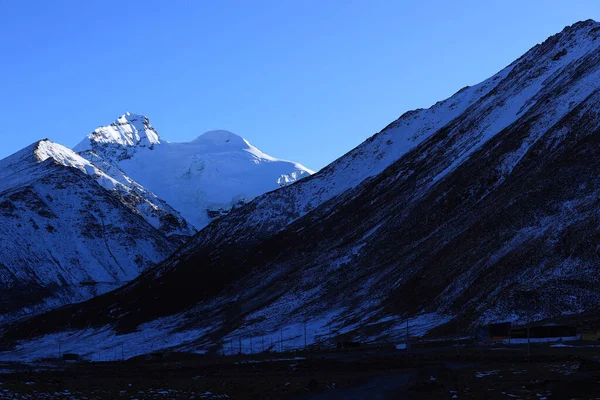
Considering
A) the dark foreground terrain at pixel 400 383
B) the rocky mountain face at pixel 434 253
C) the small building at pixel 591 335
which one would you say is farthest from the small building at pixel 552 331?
the rocky mountain face at pixel 434 253

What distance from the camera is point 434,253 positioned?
127125mm

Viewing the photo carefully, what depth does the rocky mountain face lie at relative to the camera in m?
101

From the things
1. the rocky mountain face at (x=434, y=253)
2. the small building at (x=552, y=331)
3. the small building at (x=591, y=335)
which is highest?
the rocky mountain face at (x=434, y=253)

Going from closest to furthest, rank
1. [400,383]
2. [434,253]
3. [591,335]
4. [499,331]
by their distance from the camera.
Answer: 1. [400,383]
2. [591,335]
3. [499,331]
4. [434,253]

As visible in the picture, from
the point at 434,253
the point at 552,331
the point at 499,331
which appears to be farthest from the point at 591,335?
the point at 434,253

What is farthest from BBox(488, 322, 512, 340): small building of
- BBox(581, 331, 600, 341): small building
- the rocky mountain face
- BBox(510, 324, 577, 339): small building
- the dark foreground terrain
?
the dark foreground terrain

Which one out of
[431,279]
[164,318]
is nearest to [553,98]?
[431,279]

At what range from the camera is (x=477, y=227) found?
12431 cm

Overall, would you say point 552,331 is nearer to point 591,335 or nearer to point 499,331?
point 591,335

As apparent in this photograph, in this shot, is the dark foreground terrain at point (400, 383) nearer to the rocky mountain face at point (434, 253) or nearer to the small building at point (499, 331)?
the small building at point (499, 331)

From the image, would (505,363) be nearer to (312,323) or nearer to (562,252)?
(562,252)

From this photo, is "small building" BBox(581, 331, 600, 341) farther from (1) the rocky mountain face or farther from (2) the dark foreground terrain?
(1) the rocky mountain face

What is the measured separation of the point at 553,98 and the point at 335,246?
168 feet

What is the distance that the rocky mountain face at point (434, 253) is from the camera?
3986 inches
